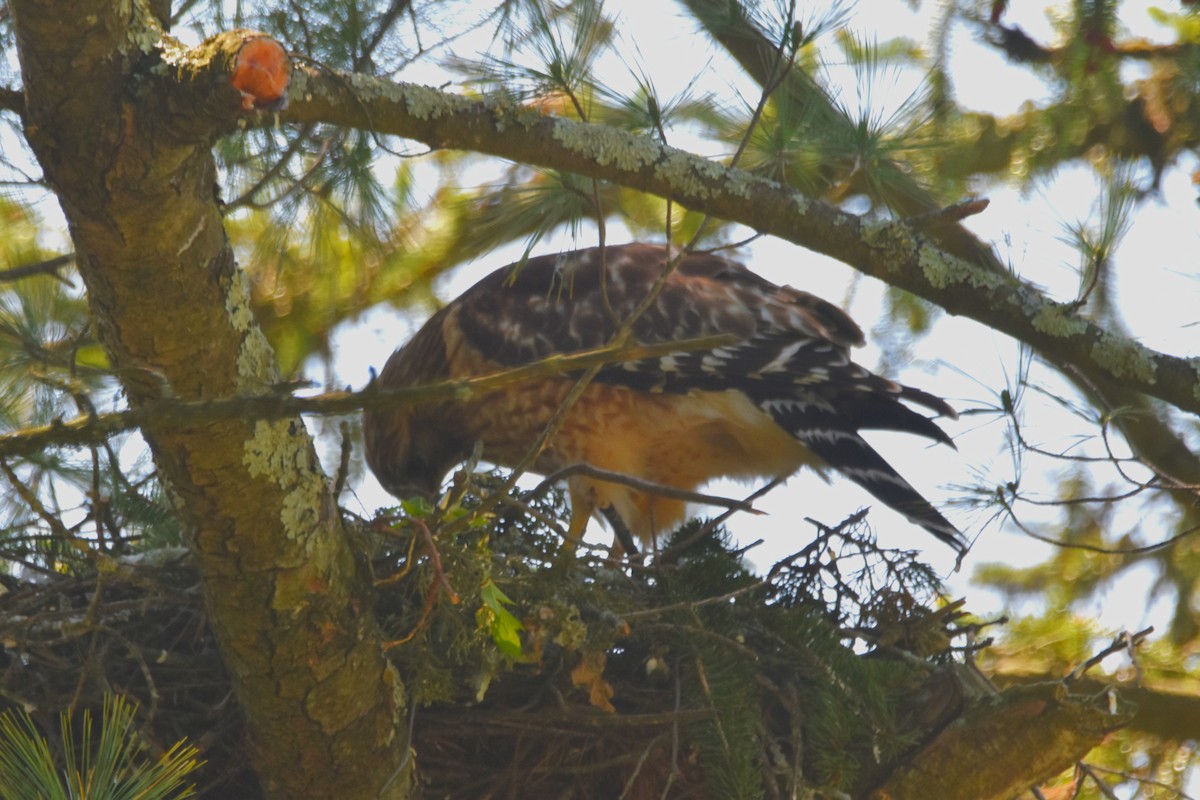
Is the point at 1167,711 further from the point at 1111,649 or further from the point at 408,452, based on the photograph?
the point at 408,452

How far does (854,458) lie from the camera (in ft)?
13.1

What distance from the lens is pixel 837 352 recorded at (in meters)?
4.11

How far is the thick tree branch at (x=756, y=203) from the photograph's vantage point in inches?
97.4

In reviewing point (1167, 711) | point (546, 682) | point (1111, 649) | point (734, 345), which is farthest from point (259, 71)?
point (1167, 711)

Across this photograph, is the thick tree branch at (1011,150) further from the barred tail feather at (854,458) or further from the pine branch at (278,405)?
the pine branch at (278,405)

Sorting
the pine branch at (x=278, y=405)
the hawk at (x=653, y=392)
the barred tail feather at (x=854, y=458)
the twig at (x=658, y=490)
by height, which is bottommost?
the pine branch at (x=278, y=405)

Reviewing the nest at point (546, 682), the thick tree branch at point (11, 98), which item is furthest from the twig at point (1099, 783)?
the thick tree branch at point (11, 98)

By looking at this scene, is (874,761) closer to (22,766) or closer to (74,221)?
(22,766)

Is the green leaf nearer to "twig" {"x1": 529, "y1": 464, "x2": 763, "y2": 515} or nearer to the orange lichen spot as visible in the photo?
"twig" {"x1": 529, "y1": 464, "x2": 763, "y2": 515}

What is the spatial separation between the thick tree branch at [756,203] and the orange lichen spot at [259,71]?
44 centimetres

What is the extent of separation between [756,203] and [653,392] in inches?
59.7

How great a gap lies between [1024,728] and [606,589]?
3.15 ft

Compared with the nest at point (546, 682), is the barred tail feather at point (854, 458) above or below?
above

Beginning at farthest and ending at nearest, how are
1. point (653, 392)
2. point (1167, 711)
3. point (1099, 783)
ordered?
point (653, 392), point (1167, 711), point (1099, 783)
